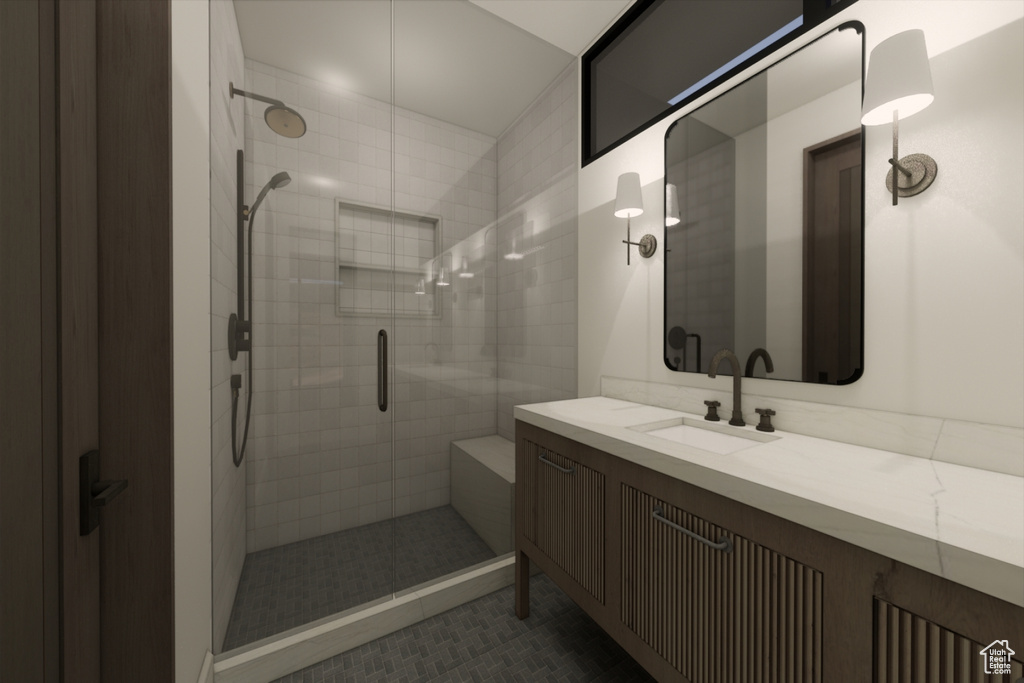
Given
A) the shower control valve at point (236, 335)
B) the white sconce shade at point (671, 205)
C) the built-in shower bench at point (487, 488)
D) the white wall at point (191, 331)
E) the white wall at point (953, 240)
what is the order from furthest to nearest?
the built-in shower bench at point (487, 488), the white sconce shade at point (671, 205), the shower control valve at point (236, 335), the white wall at point (191, 331), the white wall at point (953, 240)

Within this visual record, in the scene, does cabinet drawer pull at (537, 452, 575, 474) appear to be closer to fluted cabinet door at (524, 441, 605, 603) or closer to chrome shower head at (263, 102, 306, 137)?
fluted cabinet door at (524, 441, 605, 603)

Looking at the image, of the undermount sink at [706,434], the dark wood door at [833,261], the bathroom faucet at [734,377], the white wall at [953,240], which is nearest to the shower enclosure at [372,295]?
the undermount sink at [706,434]

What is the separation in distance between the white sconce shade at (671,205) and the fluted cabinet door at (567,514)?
108 cm

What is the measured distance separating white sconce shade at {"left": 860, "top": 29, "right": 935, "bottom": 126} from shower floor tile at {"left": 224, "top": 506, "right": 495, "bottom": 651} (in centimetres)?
217

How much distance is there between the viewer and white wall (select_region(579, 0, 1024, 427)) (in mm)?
823

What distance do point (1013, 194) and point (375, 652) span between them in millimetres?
2297

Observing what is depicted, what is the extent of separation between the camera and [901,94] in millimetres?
867

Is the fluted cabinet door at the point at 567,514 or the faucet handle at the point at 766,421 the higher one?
the faucet handle at the point at 766,421

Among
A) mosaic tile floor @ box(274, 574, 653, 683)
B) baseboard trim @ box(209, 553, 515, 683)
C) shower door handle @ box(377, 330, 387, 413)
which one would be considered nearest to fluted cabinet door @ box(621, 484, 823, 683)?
mosaic tile floor @ box(274, 574, 653, 683)

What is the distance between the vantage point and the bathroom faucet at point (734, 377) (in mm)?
1281

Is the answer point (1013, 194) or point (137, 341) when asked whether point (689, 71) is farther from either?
point (137, 341)

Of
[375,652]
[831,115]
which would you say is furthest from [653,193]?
[375,652]

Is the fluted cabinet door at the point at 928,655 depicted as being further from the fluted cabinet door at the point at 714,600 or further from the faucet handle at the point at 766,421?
the faucet handle at the point at 766,421

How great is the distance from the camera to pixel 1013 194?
2.68 feet
